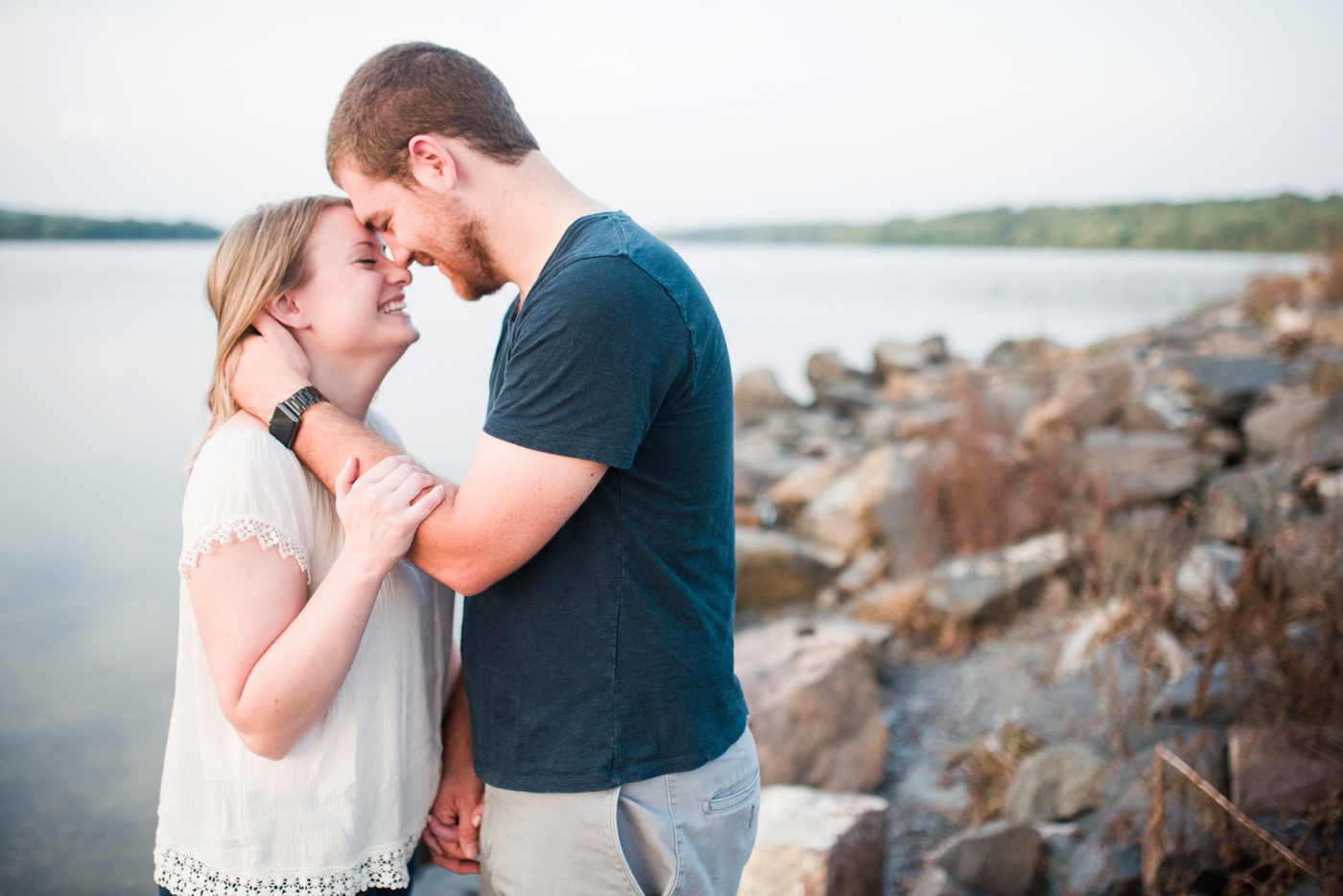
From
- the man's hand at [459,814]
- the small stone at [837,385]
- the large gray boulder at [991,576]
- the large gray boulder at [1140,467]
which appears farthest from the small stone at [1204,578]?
the small stone at [837,385]

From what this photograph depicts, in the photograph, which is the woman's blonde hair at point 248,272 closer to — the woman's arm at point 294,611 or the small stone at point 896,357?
the woman's arm at point 294,611

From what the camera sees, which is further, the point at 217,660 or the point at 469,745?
the point at 469,745

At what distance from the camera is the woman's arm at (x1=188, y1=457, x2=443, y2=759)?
148 cm

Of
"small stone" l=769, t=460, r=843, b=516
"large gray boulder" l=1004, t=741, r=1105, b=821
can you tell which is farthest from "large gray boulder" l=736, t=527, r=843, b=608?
"large gray boulder" l=1004, t=741, r=1105, b=821

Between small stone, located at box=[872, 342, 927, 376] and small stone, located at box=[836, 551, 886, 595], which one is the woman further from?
small stone, located at box=[872, 342, 927, 376]

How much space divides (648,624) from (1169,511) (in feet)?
15.8

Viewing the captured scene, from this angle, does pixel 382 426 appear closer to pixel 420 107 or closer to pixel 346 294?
pixel 346 294

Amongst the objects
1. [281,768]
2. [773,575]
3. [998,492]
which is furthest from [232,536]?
[998,492]

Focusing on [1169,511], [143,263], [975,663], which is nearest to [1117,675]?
[975,663]

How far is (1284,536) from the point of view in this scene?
4.12 metres

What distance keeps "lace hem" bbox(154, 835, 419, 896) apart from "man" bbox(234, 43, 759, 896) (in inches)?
9.5

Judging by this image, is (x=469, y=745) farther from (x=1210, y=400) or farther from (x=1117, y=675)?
(x=1210, y=400)

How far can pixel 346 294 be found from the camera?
187 cm

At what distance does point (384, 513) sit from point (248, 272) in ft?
2.20
